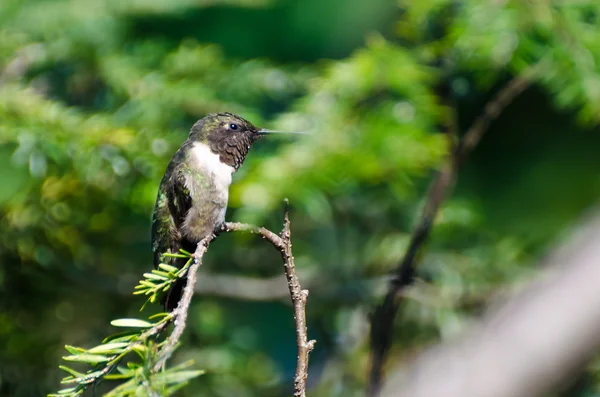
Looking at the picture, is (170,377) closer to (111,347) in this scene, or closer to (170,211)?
(111,347)

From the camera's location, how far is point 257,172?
94.6 inches

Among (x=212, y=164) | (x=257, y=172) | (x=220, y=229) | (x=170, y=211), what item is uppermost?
(x=257, y=172)

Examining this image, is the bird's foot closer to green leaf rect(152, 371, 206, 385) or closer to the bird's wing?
the bird's wing

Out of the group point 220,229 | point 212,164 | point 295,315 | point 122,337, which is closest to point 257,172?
point 212,164

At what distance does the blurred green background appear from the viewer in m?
2.42

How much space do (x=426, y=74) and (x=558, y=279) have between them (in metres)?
1.55

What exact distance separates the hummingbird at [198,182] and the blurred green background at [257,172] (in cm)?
29

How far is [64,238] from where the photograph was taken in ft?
8.48

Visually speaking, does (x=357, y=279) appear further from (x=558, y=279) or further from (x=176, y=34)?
(x=176, y=34)

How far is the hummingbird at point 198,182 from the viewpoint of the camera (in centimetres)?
198

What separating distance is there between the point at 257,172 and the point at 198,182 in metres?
0.41

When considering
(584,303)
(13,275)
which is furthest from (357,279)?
(584,303)

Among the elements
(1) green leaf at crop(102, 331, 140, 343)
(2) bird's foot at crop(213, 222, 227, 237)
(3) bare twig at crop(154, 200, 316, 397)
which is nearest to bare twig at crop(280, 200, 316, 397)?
(3) bare twig at crop(154, 200, 316, 397)

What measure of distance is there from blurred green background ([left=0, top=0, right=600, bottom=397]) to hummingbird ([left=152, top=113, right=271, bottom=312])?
0.29 m
